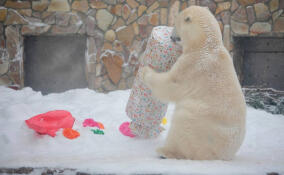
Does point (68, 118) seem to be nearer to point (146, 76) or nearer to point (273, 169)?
point (146, 76)

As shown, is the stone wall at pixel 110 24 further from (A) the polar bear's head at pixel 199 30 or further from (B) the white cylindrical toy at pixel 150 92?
(A) the polar bear's head at pixel 199 30

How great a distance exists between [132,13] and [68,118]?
316cm

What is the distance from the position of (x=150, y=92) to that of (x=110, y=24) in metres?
3.21

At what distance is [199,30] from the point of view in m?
1.87

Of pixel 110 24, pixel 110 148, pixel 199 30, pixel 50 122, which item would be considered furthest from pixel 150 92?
pixel 110 24

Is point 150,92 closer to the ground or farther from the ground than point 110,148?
farther from the ground

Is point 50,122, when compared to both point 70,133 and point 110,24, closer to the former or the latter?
point 70,133

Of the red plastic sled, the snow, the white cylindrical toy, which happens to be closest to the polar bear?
the snow

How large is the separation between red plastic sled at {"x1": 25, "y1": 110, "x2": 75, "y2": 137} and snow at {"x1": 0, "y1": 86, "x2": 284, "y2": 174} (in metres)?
0.06

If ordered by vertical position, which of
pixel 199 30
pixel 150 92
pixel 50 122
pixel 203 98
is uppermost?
pixel 199 30

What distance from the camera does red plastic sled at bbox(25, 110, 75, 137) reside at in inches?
98.4

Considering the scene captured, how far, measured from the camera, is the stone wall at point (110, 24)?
16.5ft

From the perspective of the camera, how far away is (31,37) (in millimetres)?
5344

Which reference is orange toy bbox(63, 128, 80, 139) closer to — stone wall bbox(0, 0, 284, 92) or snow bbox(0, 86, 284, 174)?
snow bbox(0, 86, 284, 174)
